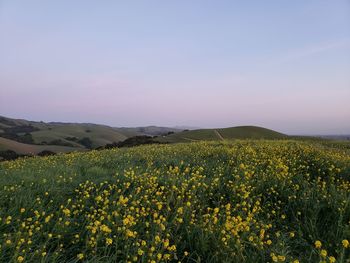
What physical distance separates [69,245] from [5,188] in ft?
7.01

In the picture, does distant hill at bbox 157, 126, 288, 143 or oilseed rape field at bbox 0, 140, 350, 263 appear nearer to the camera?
oilseed rape field at bbox 0, 140, 350, 263

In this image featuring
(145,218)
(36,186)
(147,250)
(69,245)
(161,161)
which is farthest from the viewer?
(161,161)

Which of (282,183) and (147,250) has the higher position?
(282,183)

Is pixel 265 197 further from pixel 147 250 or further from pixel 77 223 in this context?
pixel 77 223

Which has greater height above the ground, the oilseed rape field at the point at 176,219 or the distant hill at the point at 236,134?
the distant hill at the point at 236,134

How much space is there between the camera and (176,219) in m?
5.37

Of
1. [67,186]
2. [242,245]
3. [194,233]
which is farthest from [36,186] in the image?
[242,245]

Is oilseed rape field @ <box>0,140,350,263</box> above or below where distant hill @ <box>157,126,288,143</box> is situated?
below

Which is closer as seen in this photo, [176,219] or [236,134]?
[176,219]

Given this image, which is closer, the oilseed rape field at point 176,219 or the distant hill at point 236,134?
the oilseed rape field at point 176,219

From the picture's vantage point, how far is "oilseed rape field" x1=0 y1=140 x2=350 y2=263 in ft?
14.6

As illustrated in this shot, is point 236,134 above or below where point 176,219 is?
above

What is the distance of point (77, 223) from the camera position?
17.2 feet

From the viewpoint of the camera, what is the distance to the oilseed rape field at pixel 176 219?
4445mm
